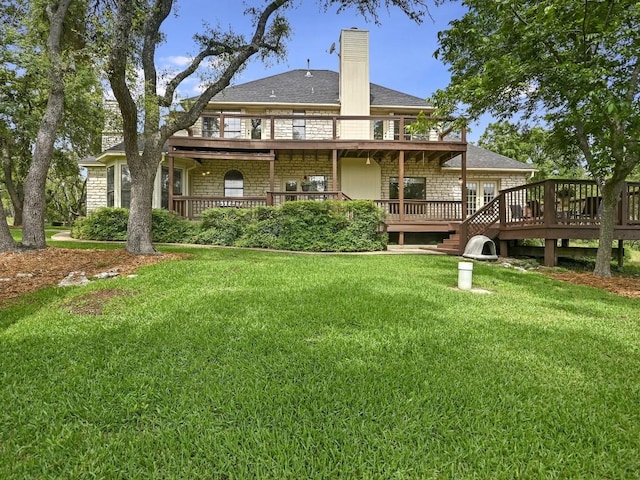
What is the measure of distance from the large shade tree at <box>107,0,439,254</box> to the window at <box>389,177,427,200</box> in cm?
836

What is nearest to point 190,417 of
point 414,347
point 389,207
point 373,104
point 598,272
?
point 414,347

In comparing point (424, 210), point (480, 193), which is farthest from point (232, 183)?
point (480, 193)

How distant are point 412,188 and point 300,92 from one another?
727 cm

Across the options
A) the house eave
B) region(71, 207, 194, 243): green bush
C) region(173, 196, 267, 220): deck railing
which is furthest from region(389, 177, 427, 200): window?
region(71, 207, 194, 243): green bush

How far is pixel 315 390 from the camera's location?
2.48 metres

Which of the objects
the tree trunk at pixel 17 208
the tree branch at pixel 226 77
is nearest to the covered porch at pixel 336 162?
the tree branch at pixel 226 77

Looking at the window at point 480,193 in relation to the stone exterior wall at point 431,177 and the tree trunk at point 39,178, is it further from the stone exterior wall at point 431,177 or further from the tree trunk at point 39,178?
the tree trunk at point 39,178

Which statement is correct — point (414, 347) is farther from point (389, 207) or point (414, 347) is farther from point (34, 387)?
point (389, 207)

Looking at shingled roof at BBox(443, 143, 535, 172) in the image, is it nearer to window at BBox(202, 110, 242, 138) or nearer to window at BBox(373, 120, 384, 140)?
window at BBox(373, 120, 384, 140)

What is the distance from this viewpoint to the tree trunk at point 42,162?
873 cm

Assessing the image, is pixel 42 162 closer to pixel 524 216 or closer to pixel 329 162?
pixel 329 162

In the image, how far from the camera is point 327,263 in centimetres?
799

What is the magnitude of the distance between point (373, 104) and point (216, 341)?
657 inches

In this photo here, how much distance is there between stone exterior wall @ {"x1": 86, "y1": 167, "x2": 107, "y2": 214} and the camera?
17.2 metres
